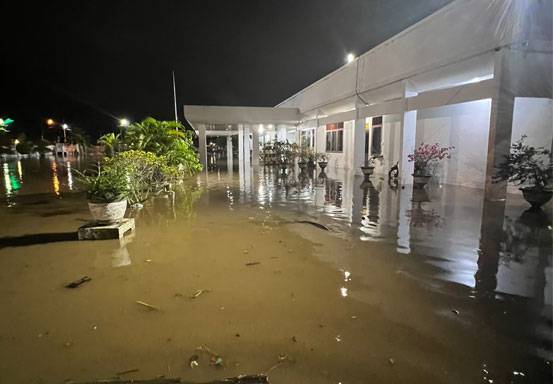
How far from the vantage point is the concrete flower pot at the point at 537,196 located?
781 cm

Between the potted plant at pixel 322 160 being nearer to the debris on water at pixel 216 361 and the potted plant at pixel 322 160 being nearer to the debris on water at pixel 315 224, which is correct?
the debris on water at pixel 315 224

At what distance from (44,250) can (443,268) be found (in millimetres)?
6050

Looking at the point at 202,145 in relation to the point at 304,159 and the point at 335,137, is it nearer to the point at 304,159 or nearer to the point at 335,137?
the point at 304,159

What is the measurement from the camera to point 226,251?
5.22m

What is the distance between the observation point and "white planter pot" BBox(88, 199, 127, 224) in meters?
Answer: 5.92

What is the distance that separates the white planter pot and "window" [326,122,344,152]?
1688cm

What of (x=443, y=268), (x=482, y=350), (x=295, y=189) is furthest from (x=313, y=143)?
(x=482, y=350)

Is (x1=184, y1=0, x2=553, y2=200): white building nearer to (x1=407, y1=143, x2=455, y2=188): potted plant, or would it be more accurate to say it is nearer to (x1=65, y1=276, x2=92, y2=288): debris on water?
(x1=407, y1=143, x2=455, y2=188): potted plant

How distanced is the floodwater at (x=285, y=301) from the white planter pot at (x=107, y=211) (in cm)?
49

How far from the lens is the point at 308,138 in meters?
27.1

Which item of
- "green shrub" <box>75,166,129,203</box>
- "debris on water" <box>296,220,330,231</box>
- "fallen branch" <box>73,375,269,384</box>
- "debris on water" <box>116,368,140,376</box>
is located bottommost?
"debris on water" <box>116,368,140,376</box>

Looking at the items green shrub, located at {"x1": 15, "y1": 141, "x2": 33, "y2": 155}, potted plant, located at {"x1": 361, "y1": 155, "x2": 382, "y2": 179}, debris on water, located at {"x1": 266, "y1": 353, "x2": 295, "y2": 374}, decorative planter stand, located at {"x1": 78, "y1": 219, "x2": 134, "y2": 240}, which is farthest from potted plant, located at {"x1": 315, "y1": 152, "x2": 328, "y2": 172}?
green shrub, located at {"x1": 15, "y1": 141, "x2": 33, "y2": 155}

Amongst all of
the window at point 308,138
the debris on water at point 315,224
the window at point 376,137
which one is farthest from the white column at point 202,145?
the debris on water at point 315,224

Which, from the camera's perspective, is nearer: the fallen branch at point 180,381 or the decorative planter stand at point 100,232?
the fallen branch at point 180,381
